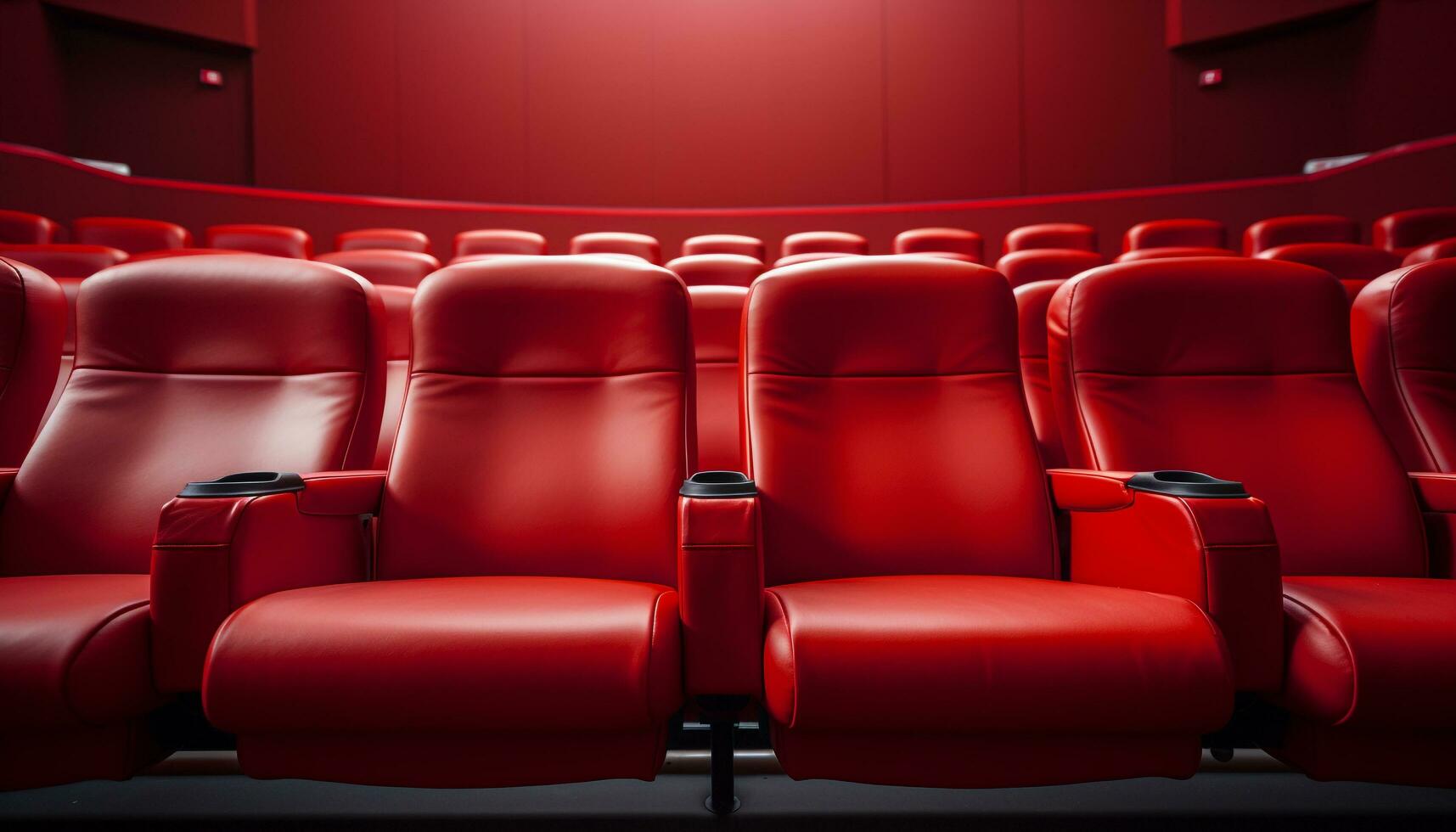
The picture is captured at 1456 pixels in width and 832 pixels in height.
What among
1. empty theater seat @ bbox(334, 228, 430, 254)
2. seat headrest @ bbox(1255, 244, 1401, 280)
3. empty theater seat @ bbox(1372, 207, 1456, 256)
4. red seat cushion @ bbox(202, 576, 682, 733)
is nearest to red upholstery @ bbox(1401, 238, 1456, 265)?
seat headrest @ bbox(1255, 244, 1401, 280)

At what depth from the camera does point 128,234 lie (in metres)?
3.29

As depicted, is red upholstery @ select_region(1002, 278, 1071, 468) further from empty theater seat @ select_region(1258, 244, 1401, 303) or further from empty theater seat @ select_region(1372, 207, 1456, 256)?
empty theater seat @ select_region(1372, 207, 1456, 256)

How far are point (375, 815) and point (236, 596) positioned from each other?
0.36 metres

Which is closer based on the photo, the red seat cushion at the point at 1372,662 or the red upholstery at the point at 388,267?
the red seat cushion at the point at 1372,662

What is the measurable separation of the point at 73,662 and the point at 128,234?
3.34 m

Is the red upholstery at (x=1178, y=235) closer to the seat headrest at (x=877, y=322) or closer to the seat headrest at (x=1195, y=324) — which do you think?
the seat headrest at (x=1195, y=324)

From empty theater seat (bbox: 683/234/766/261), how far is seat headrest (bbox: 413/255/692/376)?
2.69m

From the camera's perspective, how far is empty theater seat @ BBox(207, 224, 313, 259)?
3326 millimetres

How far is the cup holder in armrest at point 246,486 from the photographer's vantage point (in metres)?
0.85

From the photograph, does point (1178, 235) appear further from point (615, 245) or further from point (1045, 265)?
point (615, 245)

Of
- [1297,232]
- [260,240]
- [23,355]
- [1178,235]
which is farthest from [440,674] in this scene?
[1297,232]

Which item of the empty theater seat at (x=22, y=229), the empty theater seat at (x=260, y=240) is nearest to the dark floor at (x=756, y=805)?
the empty theater seat at (x=260, y=240)

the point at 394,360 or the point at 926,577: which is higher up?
the point at 394,360

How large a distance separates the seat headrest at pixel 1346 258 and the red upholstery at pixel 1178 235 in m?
1.16
